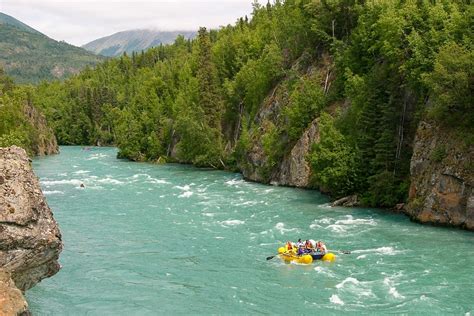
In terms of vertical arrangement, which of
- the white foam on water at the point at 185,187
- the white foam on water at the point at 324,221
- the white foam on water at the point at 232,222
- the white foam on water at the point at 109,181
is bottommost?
the white foam on water at the point at 109,181

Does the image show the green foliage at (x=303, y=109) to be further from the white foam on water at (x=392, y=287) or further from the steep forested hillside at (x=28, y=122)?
the steep forested hillside at (x=28, y=122)

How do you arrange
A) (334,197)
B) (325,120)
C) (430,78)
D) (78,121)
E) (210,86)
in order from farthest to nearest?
(78,121)
(210,86)
(325,120)
(334,197)
(430,78)

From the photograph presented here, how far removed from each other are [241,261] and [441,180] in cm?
1890

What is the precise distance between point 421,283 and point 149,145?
83318 mm

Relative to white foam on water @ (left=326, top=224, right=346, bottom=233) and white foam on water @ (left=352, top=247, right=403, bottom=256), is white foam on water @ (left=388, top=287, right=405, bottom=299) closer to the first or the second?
white foam on water @ (left=352, top=247, right=403, bottom=256)

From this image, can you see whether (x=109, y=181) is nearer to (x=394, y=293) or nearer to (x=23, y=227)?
(x=23, y=227)

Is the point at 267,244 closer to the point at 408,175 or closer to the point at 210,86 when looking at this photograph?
the point at 408,175

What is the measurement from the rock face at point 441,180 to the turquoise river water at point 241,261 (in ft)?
5.08

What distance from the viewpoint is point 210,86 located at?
97312 millimetres

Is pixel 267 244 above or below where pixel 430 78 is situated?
below

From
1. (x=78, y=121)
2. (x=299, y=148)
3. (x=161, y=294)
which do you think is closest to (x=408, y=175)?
(x=299, y=148)

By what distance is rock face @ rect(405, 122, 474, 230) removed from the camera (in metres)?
41.2

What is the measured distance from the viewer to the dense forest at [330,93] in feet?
155

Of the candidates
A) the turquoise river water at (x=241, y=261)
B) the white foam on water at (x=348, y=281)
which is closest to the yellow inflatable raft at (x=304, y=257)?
the turquoise river water at (x=241, y=261)
